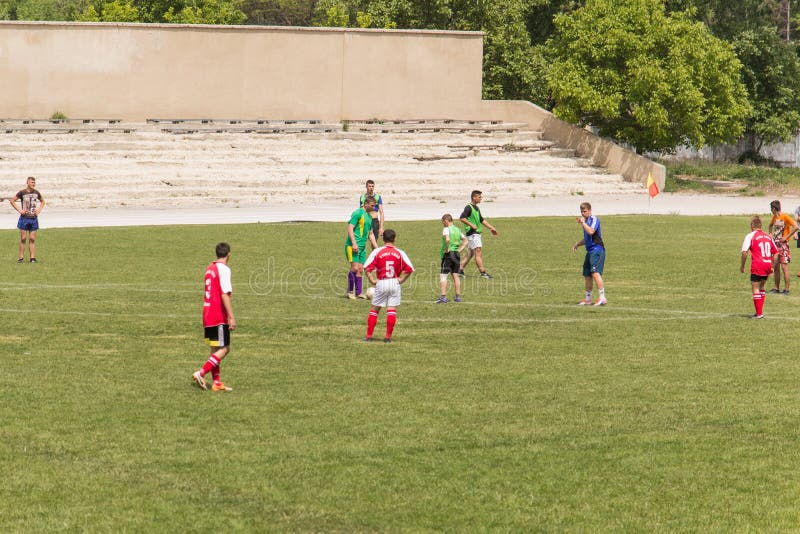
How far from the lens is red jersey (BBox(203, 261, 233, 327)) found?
44.9 feet

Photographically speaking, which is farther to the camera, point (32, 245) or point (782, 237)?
point (32, 245)

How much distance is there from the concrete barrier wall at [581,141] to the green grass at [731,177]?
166 centimetres

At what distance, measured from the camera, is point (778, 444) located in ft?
38.6

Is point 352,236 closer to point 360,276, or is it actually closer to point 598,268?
point 360,276

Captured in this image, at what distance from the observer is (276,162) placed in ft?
179

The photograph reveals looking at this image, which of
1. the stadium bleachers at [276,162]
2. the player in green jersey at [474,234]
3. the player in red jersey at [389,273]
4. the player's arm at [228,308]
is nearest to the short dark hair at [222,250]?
the player's arm at [228,308]

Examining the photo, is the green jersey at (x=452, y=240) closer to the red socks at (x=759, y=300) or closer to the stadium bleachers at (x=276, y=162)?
the red socks at (x=759, y=300)

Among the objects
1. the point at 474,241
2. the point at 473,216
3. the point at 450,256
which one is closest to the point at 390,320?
the point at 450,256

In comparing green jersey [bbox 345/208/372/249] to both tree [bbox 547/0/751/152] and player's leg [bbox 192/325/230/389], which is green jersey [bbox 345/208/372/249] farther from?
tree [bbox 547/0/751/152]

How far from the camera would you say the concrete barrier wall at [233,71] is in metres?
59.3

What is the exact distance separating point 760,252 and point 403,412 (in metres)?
10.2

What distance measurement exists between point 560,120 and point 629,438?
50775 mm

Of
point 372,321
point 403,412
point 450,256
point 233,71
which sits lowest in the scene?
point 403,412

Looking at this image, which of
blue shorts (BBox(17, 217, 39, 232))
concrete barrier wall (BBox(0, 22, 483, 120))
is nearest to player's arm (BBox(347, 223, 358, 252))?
blue shorts (BBox(17, 217, 39, 232))
